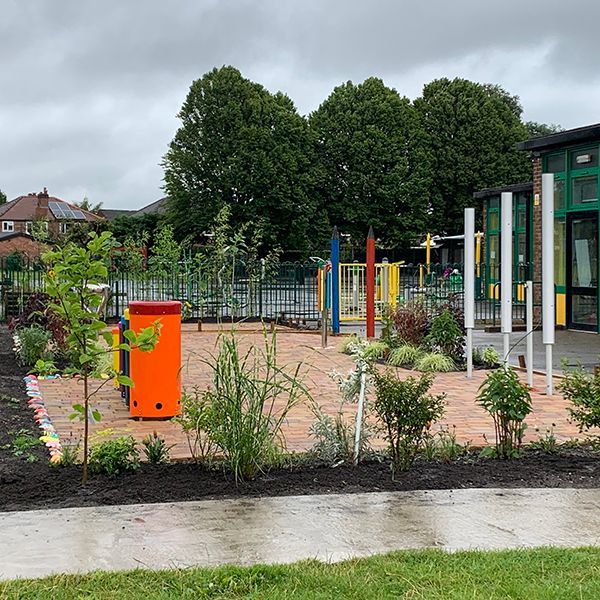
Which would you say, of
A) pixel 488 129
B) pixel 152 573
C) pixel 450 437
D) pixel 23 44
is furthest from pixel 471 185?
pixel 152 573

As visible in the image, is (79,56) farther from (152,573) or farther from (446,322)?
(152,573)

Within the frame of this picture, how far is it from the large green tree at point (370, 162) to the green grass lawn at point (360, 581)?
44.8 m

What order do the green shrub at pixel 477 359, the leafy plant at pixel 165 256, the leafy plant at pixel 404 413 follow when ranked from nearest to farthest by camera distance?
the leafy plant at pixel 404 413 → the green shrub at pixel 477 359 → the leafy plant at pixel 165 256

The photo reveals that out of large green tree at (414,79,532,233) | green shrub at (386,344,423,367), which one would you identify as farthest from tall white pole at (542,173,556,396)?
large green tree at (414,79,532,233)

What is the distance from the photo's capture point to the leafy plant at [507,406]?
6004mm

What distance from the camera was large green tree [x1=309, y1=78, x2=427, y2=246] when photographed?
48.3 meters

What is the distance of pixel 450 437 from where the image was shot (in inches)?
256

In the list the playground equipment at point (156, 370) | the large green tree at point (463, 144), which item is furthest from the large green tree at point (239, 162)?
the playground equipment at point (156, 370)

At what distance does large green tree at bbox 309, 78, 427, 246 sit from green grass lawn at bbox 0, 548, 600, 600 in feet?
147

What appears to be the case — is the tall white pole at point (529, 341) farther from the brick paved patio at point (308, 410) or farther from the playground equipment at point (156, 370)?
the playground equipment at point (156, 370)

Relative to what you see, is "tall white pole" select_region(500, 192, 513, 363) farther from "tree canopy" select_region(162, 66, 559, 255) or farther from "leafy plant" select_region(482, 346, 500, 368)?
"tree canopy" select_region(162, 66, 559, 255)

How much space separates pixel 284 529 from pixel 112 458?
1.53 m

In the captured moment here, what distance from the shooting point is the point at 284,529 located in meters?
4.54

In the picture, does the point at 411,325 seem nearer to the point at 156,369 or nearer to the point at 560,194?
the point at 156,369
